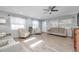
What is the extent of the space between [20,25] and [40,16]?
1739mm

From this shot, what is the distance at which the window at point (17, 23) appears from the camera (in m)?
5.10

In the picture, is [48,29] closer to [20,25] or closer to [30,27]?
[30,27]

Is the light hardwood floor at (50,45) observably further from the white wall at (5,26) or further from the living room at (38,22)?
the white wall at (5,26)

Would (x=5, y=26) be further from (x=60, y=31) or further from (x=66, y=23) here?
(x=66, y=23)

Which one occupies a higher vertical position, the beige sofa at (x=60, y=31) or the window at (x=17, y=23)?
the window at (x=17, y=23)

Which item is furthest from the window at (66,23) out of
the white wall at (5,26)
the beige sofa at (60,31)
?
the white wall at (5,26)

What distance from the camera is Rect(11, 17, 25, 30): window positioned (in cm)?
510

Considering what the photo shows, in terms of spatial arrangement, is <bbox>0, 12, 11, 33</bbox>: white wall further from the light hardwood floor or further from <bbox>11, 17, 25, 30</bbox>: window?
the light hardwood floor

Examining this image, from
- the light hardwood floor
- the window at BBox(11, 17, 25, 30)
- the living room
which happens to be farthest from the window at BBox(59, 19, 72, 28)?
the window at BBox(11, 17, 25, 30)

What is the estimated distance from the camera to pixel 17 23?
203 inches

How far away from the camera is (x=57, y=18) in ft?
16.1

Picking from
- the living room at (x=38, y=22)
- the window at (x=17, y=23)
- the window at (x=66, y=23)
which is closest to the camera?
the living room at (x=38, y=22)
